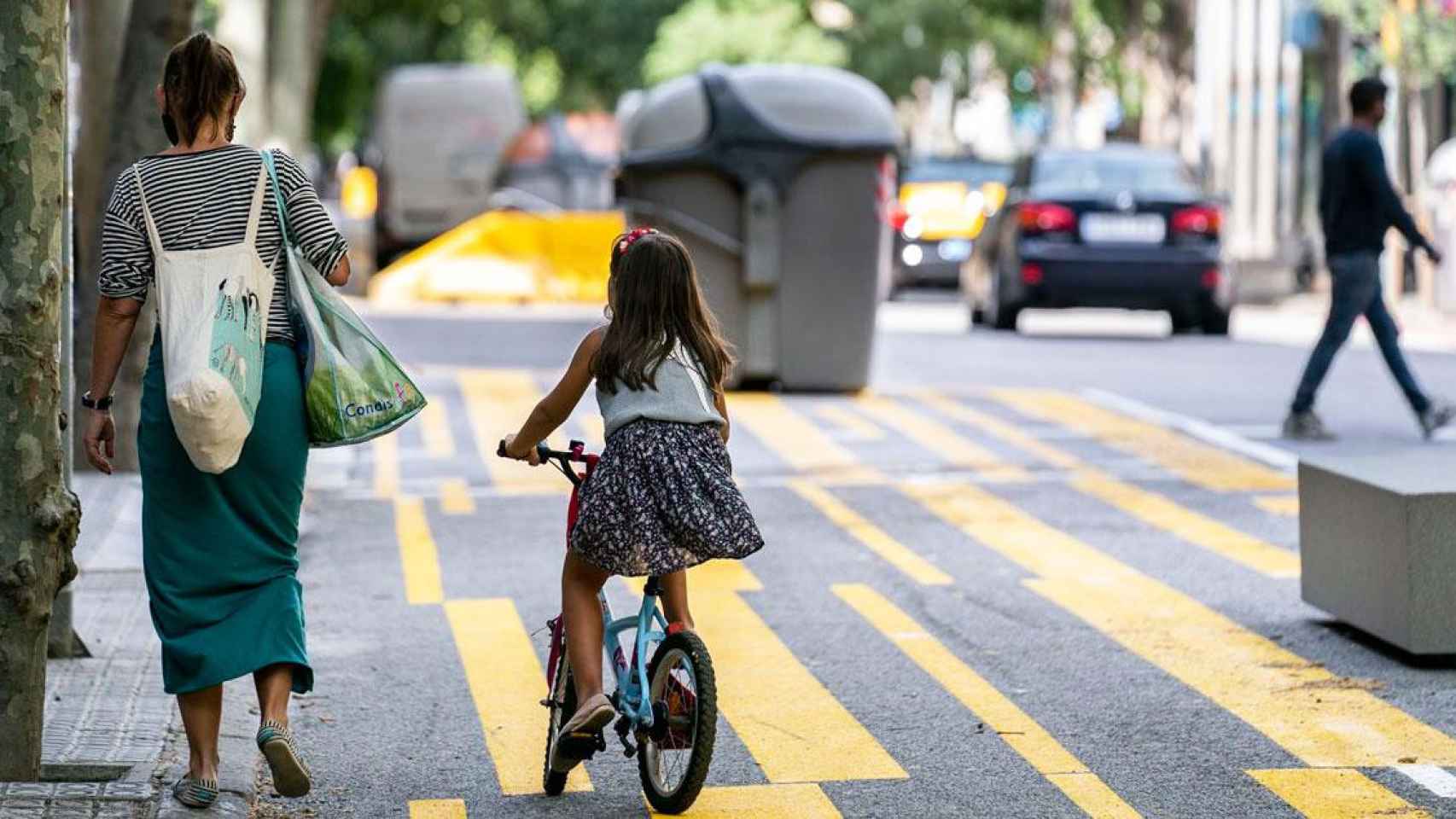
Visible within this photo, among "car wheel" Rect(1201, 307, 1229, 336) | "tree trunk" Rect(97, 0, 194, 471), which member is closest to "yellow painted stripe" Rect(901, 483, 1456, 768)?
"tree trunk" Rect(97, 0, 194, 471)

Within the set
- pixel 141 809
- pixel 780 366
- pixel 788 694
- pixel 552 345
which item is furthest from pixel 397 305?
pixel 141 809

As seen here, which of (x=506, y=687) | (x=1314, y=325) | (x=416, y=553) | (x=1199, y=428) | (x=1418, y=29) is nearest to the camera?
(x=506, y=687)

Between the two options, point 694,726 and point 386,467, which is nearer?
point 694,726

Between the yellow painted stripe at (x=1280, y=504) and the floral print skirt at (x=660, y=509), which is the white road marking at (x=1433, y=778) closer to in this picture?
the floral print skirt at (x=660, y=509)

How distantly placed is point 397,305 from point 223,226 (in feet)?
69.7

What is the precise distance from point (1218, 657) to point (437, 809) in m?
2.90

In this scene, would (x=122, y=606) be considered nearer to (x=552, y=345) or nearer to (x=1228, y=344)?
(x=552, y=345)

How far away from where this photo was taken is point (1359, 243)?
14.0 metres

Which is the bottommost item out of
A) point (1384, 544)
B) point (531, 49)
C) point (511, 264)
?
point (511, 264)

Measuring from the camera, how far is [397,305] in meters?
27.0

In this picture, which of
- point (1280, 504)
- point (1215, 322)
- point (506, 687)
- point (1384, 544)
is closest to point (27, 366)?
point (506, 687)

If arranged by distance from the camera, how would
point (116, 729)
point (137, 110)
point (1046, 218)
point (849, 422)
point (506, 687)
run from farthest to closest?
point (1046, 218) < point (849, 422) < point (137, 110) < point (506, 687) < point (116, 729)

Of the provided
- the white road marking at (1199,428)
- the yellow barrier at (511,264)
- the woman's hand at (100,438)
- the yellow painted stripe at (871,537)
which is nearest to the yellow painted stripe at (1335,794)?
the woman's hand at (100,438)

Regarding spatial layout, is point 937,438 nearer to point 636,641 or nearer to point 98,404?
point 636,641
